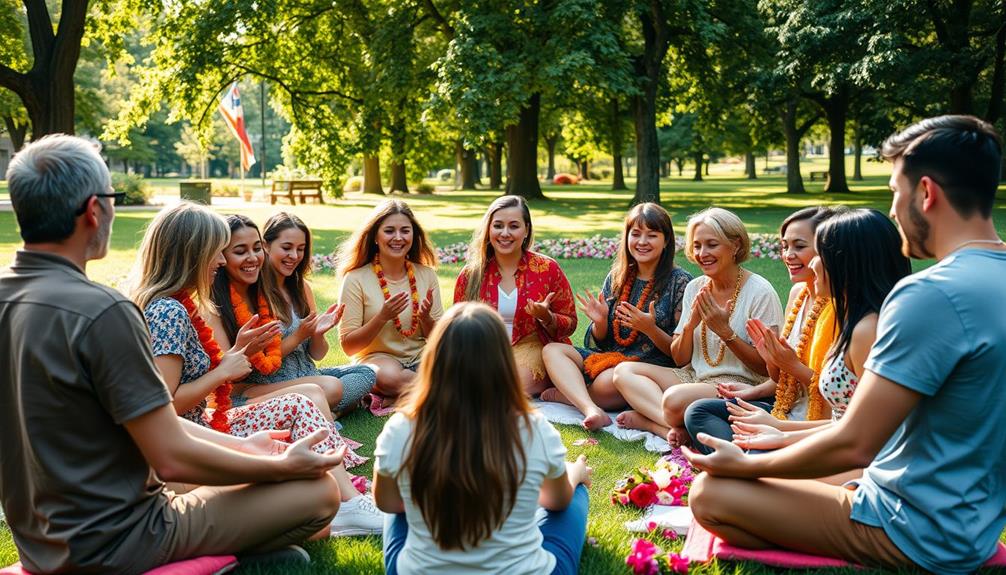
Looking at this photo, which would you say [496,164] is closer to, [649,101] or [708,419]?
[649,101]

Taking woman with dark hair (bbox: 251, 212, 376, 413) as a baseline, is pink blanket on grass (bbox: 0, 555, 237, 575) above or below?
below

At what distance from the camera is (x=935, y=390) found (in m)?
3.05

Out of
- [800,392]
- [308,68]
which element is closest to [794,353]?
[800,392]

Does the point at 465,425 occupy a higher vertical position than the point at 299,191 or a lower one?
lower

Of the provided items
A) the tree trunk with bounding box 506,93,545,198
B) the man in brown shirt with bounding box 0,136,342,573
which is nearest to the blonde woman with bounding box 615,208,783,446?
the man in brown shirt with bounding box 0,136,342,573

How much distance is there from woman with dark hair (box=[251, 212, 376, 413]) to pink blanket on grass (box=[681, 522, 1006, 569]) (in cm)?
292

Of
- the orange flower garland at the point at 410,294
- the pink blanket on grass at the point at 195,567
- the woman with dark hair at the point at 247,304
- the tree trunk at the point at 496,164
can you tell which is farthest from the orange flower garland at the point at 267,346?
the tree trunk at the point at 496,164

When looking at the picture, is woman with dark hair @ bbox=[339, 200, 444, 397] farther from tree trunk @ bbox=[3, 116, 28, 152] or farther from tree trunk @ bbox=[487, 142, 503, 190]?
tree trunk @ bbox=[487, 142, 503, 190]

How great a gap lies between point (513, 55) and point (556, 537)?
69.2ft

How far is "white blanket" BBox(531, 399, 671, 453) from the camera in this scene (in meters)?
5.91

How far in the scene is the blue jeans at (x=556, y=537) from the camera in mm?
3551

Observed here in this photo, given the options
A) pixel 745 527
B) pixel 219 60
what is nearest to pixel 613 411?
pixel 745 527

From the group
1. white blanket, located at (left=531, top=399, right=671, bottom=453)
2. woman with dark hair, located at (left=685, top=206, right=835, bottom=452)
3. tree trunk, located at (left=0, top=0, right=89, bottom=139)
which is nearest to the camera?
woman with dark hair, located at (left=685, top=206, right=835, bottom=452)

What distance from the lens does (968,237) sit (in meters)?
3.17
